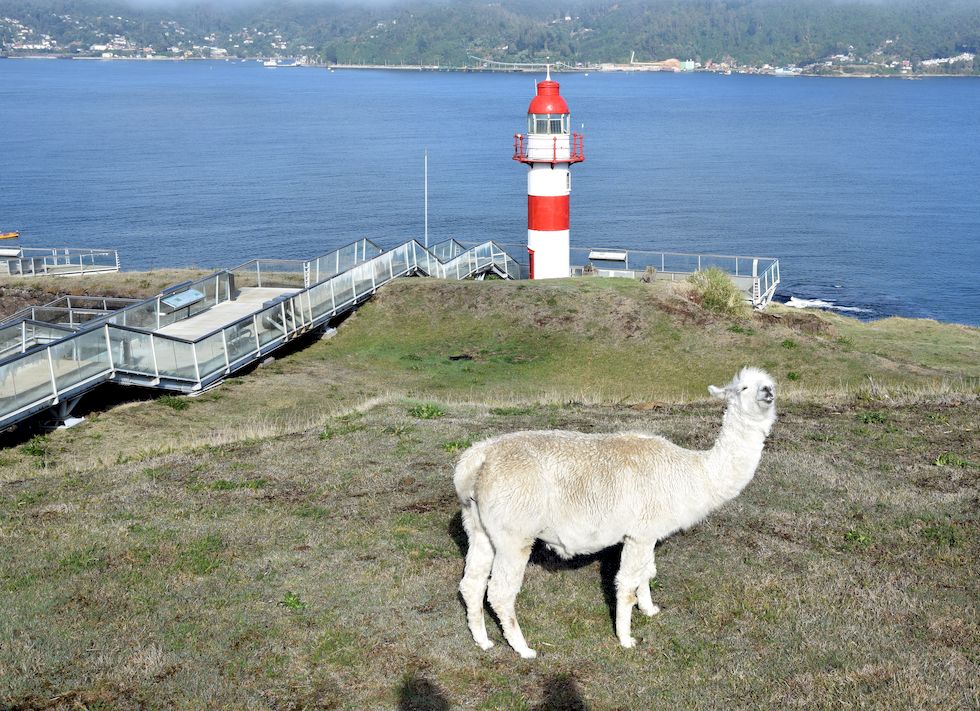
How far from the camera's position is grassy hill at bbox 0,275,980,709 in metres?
8.40

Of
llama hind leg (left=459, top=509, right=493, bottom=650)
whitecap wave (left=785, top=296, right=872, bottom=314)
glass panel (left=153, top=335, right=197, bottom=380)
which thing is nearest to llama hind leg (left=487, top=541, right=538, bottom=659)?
llama hind leg (left=459, top=509, right=493, bottom=650)

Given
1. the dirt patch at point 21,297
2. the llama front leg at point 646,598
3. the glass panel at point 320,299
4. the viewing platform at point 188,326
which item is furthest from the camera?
the dirt patch at point 21,297

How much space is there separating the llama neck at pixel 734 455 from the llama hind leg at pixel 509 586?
1.87m

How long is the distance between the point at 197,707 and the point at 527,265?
121 ft

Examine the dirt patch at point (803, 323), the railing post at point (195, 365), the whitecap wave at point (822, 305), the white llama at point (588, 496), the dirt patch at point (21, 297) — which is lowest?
the whitecap wave at point (822, 305)

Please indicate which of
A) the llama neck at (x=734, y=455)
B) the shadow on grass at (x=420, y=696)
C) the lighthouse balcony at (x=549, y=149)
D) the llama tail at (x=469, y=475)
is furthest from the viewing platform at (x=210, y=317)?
the llama neck at (x=734, y=455)

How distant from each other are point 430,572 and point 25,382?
13.0m

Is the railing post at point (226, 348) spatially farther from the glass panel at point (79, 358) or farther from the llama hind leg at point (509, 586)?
the llama hind leg at point (509, 586)

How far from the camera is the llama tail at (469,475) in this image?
8992 mm

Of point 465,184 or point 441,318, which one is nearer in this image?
point 441,318

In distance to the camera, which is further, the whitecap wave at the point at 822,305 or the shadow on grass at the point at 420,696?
the whitecap wave at the point at 822,305

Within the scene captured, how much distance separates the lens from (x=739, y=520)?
39.3ft

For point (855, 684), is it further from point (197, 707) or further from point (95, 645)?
point (95, 645)

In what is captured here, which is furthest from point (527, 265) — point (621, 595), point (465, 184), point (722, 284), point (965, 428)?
point (465, 184)
